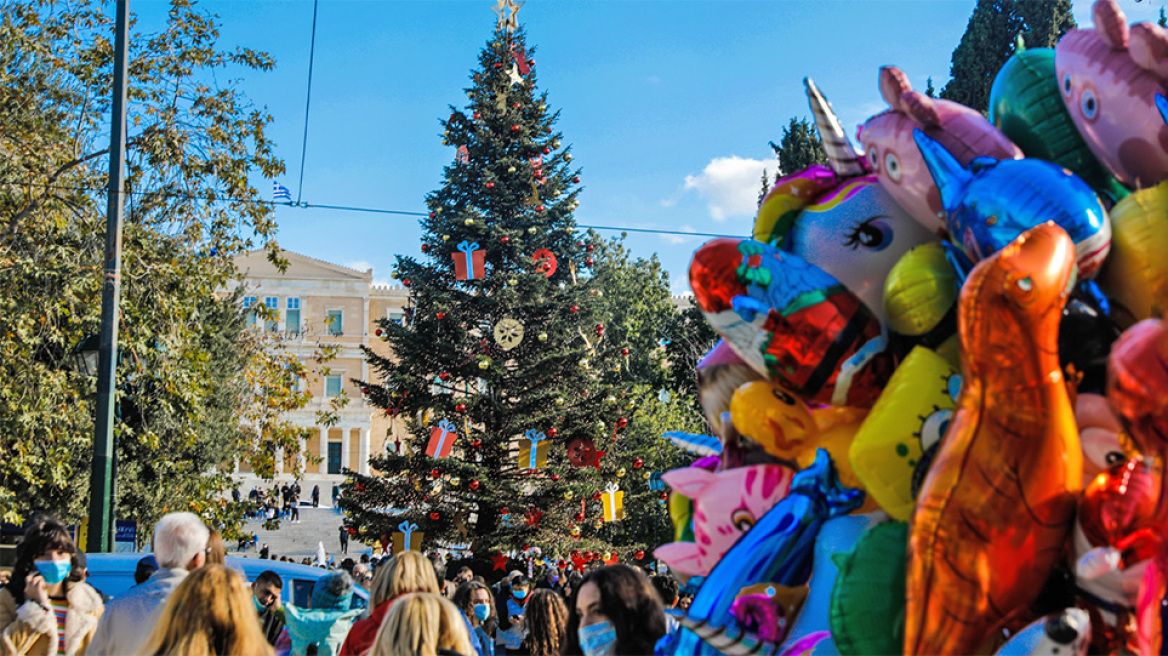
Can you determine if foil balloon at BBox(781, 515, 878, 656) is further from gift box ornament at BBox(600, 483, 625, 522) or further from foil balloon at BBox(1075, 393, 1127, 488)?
gift box ornament at BBox(600, 483, 625, 522)

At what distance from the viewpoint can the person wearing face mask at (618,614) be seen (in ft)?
12.6

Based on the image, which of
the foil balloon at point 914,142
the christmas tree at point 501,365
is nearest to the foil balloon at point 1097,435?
the foil balloon at point 914,142

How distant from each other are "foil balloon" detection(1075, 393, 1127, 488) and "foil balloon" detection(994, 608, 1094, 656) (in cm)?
41

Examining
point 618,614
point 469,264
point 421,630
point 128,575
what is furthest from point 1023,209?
point 469,264

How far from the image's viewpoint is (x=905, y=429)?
333 centimetres

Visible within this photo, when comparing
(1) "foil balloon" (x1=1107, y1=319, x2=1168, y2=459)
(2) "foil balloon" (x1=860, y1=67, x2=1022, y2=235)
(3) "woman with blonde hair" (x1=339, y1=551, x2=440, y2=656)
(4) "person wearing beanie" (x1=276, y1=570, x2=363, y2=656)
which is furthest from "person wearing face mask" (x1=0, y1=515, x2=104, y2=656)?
(1) "foil balloon" (x1=1107, y1=319, x2=1168, y2=459)

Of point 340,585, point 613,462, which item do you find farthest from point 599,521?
point 340,585

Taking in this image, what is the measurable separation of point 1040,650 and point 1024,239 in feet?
3.63

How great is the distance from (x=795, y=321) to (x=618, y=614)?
47.7 inches

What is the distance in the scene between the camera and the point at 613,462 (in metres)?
18.7

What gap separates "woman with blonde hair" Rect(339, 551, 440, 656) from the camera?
4.31 metres

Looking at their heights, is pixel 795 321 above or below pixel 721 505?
above

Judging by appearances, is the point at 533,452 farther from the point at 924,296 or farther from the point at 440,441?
the point at 924,296

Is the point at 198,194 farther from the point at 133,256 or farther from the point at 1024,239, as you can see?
the point at 1024,239
